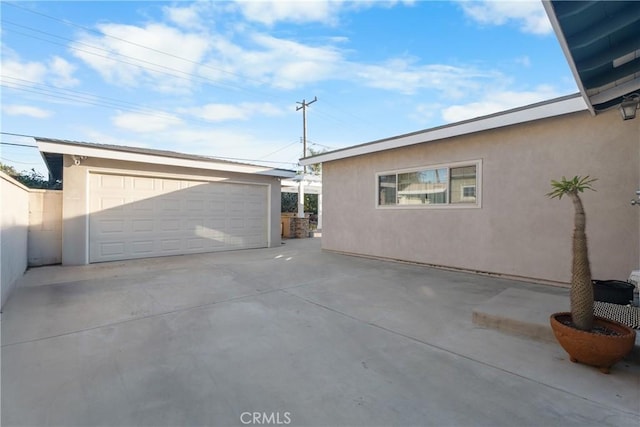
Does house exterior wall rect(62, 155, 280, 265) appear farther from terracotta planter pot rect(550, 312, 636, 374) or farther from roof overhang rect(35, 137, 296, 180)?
terracotta planter pot rect(550, 312, 636, 374)

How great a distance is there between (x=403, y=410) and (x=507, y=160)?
543cm

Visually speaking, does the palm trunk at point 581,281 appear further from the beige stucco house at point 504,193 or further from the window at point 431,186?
the window at point 431,186

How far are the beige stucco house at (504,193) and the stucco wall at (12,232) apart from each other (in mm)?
7054

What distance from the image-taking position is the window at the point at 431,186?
6.37 metres

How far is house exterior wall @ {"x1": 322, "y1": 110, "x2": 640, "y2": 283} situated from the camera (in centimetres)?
460

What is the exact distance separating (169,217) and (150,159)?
1.71m

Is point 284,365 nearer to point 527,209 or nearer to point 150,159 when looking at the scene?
point 527,209

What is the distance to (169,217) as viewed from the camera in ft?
28.3

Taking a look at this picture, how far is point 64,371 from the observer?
2.38m

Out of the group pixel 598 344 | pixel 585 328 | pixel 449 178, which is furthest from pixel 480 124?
pixel 598 344

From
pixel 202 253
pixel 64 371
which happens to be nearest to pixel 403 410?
pixel 64 371

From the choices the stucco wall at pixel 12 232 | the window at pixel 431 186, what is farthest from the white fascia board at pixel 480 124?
the stucco wall at pixel 12 232

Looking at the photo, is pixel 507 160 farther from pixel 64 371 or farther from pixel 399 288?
pixel 64 371

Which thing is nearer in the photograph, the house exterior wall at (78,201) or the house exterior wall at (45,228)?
the house exterior wall at (45,228)
